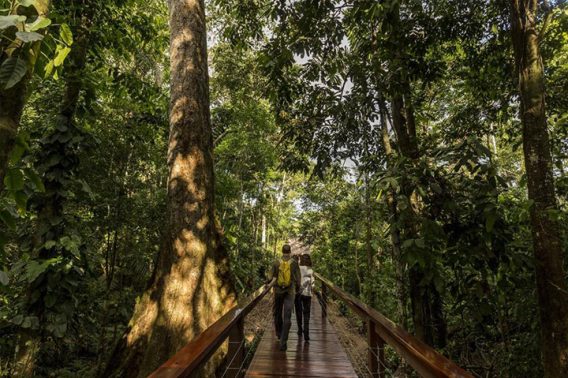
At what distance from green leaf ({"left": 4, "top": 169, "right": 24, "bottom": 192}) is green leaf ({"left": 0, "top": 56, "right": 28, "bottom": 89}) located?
397 mm

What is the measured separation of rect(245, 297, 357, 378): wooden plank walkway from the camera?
411 cm

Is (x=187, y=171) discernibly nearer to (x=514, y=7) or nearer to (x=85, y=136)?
(x=85, y=136)

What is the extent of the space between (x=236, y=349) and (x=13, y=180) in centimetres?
248

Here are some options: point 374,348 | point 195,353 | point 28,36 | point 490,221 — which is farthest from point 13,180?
point 374,348

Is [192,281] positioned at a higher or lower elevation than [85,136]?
lower

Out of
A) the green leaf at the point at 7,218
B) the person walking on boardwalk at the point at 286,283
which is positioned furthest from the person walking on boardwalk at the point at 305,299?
the green leaf at the point at 7,218

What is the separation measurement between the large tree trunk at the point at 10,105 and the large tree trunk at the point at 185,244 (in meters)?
2.66

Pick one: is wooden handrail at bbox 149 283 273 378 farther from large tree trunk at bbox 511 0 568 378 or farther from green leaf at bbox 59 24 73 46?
large tree trunk at bbox 511 0 568 378

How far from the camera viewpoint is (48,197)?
13.7 feet

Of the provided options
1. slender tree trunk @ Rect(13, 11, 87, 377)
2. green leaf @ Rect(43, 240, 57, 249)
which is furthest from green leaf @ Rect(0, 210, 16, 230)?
green leaf @ Rect(43, 240, 57, 249)

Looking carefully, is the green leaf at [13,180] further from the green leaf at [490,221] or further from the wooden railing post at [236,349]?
the green leaf at [490,221]

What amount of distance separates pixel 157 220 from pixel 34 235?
10.7 ft

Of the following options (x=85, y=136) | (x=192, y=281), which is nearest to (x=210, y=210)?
(x=192, y=281)

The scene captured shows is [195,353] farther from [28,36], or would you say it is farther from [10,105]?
[28,36]
